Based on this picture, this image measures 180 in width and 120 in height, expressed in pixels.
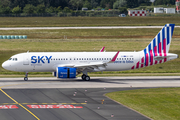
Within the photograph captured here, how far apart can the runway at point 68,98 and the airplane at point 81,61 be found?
1732 mm

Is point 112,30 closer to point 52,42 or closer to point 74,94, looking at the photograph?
point 52,42

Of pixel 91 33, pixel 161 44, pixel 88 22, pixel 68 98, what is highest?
pixel 88 22

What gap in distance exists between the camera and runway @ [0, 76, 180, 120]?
85.9 ft

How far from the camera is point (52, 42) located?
255ft

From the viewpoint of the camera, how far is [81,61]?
1785 inches

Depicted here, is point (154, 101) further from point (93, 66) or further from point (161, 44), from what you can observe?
point (161, 44)

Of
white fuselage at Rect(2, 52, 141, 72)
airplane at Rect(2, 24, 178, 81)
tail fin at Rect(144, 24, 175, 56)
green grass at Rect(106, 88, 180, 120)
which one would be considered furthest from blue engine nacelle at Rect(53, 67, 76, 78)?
tail fin at Rect(144, 24, 175, 56)

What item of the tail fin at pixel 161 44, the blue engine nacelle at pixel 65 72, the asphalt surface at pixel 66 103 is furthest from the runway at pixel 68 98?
the tail fin at pixel 161 44

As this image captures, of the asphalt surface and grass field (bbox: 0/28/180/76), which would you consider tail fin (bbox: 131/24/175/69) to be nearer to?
grass field (bbox: 0/28/180/76)

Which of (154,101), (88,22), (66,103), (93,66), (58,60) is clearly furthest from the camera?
(88,22)

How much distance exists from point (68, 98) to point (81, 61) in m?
13.1

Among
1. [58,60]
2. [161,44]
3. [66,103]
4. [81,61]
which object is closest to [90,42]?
[161,44]

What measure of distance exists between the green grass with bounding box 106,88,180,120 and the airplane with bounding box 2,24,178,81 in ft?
29.2

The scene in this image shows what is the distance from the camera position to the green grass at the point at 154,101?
2682 cm
